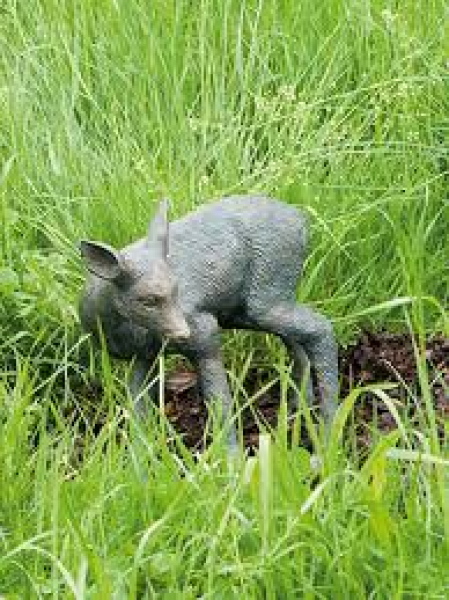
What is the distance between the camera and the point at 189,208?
5.53m

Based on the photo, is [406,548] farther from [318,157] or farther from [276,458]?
[318,157]

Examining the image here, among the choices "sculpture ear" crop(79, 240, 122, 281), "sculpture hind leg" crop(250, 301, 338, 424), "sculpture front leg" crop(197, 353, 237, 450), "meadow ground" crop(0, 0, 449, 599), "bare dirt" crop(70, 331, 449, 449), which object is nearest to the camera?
"meadow ground" crop(0, 0, 449, 599)

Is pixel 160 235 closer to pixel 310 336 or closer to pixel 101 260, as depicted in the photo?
pixel 101 260

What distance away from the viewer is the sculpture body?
4.18 metres

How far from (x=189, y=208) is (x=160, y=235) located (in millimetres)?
1297

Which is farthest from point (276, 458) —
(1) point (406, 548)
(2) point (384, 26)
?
(2) point (384, 26)

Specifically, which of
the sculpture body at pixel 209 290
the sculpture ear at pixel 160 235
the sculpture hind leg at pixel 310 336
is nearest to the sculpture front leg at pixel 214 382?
the sculpture body at pixel 209 290

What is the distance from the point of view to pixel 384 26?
6266 millimetres

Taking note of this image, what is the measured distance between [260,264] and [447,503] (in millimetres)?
1037

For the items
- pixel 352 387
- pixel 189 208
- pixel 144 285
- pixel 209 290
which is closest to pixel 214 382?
pixel 209 290

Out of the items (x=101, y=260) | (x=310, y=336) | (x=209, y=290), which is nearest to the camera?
(x=101, y=260)

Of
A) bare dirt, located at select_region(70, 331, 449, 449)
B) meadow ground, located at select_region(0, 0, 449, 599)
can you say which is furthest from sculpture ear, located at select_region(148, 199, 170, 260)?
bare dirt, located at select_region(70, 331, 449, 449)

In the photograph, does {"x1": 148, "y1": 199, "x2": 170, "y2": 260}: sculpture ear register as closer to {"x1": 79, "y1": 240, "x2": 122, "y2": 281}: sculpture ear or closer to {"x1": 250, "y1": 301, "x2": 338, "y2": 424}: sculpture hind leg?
{"x1": 79, "y1": 240, "x2": 122, "y2": 281}: sculpture ear

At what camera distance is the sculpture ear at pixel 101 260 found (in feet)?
13.5
